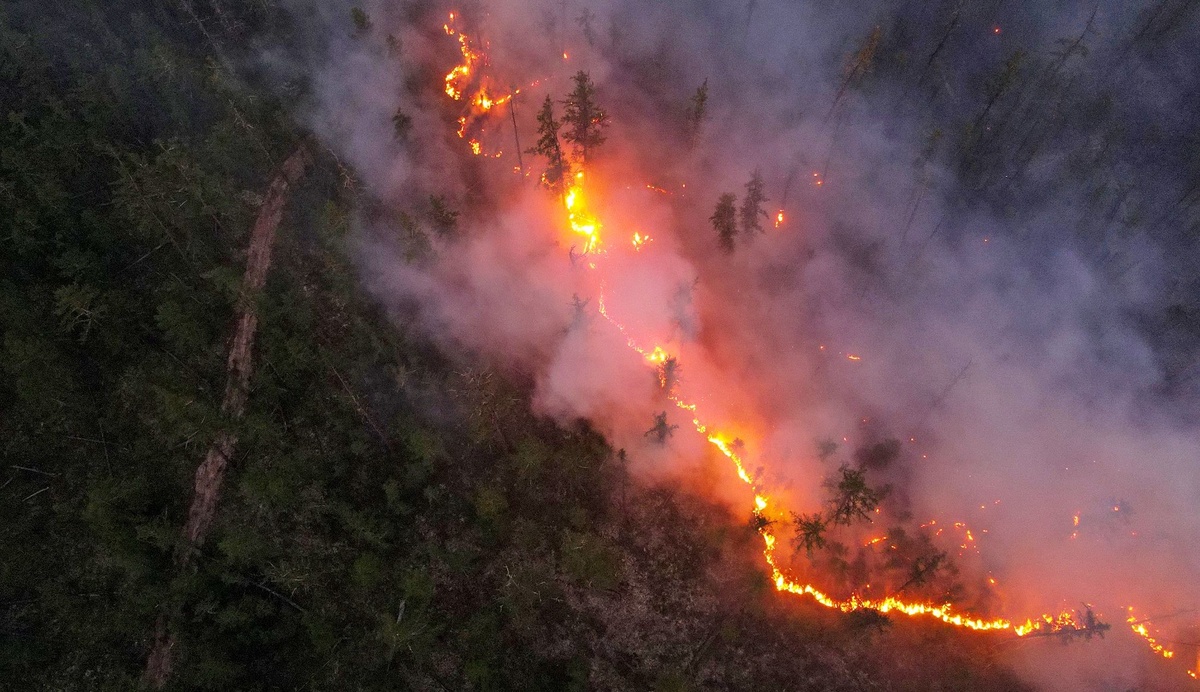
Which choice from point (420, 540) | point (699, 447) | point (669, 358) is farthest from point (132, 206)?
point (699, 447)

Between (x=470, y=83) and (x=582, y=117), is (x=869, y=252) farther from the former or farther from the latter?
(x=470, y=83)

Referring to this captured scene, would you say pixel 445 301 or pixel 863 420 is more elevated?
pixel 863 420

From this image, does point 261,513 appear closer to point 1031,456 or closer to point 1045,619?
point 1045,619

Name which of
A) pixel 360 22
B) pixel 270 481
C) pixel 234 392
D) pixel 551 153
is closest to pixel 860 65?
pixel 551 153

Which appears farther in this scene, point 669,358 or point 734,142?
point 734,142

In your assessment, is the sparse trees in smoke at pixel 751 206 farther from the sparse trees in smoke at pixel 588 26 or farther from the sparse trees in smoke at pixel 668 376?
the sparse trees in smoke at pixel 588 26

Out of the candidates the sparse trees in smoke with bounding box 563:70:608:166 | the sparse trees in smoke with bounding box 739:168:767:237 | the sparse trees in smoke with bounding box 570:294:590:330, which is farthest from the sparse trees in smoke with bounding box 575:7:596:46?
the sparse trees in smoke with bounding box 570:294:590:330

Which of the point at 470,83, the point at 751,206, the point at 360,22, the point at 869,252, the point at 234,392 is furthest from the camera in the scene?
the point at 470,83
